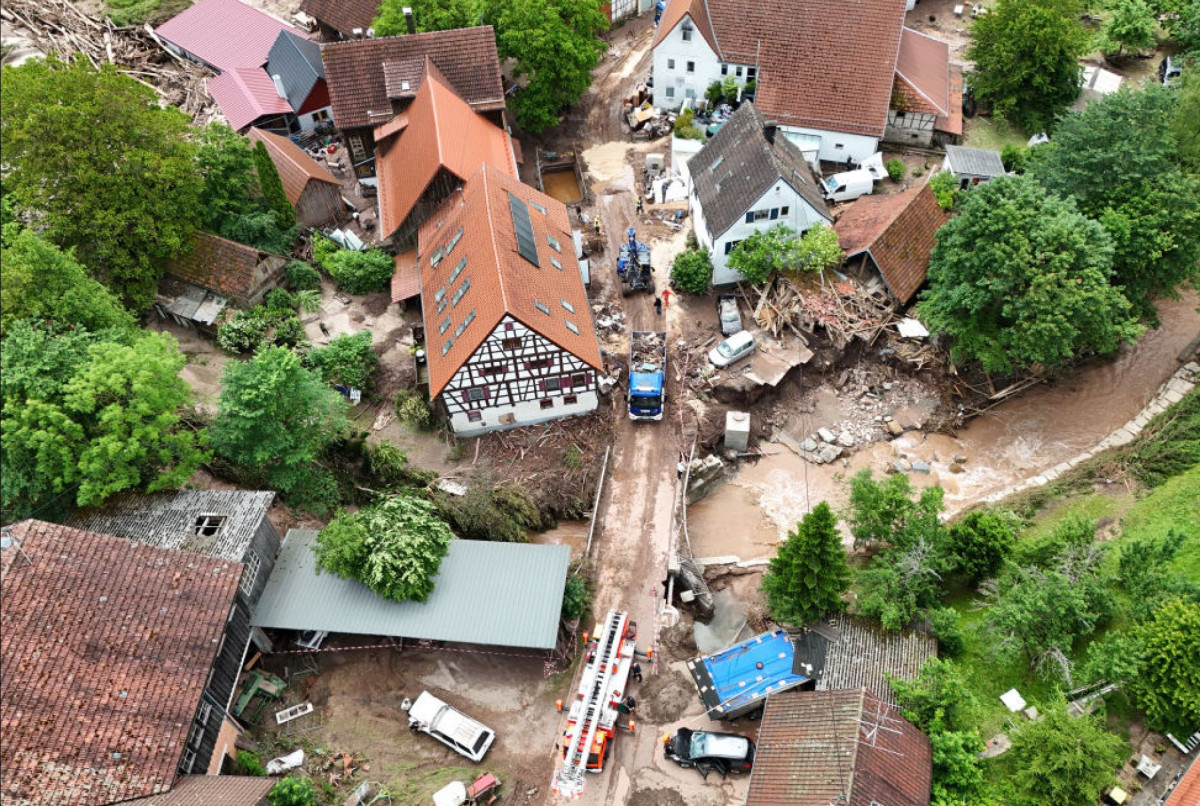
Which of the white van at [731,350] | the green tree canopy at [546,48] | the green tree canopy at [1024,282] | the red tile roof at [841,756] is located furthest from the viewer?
the green tree canopy at [546,48]

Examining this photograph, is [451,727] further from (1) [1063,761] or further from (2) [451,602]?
(1) [1063,761]

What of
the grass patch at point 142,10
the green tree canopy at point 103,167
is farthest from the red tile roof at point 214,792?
the grass patch at point 142,10

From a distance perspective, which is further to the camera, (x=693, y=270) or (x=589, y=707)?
(x=693, y=270)

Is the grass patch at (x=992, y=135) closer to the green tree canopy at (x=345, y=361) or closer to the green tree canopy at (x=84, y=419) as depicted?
the green tree canopy at (x=345, y=361)

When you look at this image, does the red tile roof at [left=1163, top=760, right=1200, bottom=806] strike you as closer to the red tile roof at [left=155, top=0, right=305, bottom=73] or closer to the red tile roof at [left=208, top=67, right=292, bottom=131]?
the red tile roof at [left=208, top=67, right=292, bottom=131]

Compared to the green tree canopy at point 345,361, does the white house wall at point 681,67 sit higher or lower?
higher

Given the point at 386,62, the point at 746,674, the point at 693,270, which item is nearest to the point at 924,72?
the point at 693,270

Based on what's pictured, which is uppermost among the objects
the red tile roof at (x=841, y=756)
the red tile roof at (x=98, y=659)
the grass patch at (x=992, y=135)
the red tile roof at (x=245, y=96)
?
the red tile roof at (x=245, y=96)

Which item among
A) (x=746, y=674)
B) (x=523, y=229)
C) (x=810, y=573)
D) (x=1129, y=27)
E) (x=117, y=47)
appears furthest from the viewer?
(x=117, y=47)
